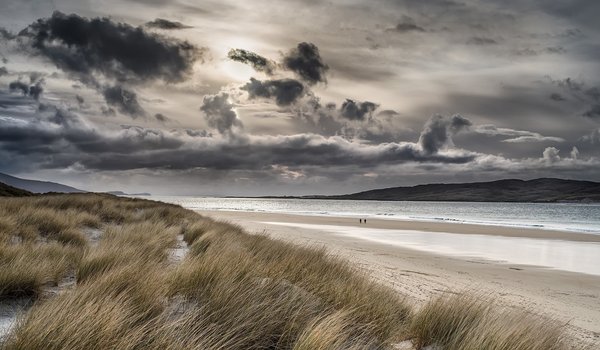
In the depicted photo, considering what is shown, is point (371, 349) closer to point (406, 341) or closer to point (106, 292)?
point (406, 341)

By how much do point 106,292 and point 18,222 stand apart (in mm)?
8580

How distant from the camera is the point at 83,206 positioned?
20.8m

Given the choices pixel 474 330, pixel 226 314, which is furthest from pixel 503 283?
pixel 226 314

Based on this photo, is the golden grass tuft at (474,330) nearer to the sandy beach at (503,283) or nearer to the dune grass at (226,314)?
the dune grass at (226,314)

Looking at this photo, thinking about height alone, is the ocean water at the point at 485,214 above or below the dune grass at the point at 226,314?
below

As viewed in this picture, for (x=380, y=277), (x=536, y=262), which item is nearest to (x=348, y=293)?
(x=380, y=277)

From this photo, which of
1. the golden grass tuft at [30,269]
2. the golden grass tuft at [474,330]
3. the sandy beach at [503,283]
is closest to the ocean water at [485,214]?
the sandy beach at [503,283]

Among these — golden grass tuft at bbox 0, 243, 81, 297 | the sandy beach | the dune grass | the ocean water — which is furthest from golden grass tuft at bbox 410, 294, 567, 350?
the ocean water

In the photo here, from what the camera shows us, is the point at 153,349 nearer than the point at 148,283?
Yes

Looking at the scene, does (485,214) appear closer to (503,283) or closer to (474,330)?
(503,283)

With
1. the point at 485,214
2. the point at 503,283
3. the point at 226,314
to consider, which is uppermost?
the point at 226,314

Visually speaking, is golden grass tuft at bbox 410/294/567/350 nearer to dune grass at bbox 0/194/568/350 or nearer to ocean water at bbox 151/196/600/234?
dune grass at bbox 0/194/568/350

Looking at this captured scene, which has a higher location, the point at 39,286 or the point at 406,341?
the point at 39,286

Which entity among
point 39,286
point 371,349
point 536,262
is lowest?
point 536,262
